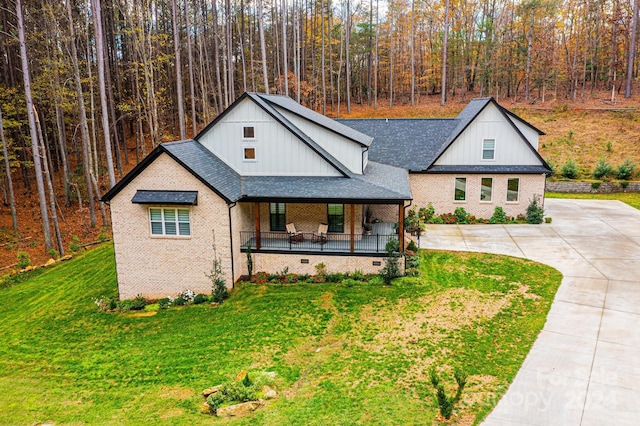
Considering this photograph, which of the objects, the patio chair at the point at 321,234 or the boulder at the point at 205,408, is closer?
the boulder at the point at 205,408

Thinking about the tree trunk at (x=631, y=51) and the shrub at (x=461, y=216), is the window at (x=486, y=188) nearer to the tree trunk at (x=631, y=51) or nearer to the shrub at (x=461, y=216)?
the shrub at (x=461, y=216)

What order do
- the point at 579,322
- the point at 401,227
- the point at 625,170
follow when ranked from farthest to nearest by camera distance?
the point at 625,170, the point at 401,227, the point at 579,322

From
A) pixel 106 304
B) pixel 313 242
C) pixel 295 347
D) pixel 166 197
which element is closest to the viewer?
pixel 295 347

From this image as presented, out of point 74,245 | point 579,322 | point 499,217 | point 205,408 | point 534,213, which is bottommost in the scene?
point 205,408

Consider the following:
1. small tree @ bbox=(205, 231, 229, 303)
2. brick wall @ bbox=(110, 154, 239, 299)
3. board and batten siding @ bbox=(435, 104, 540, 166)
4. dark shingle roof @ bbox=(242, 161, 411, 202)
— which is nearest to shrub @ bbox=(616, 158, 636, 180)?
board and batten siding @ bbox=(435, 104, 540, 166)

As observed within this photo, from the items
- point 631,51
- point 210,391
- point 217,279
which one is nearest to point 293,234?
point 217,279

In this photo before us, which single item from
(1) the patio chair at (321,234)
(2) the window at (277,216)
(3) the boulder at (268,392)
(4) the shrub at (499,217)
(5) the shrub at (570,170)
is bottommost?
(3) the boulder at (268,392)

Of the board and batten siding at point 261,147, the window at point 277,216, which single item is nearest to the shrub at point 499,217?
the board and batten siding at point 261,147

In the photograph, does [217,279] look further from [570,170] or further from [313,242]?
[570,170]
